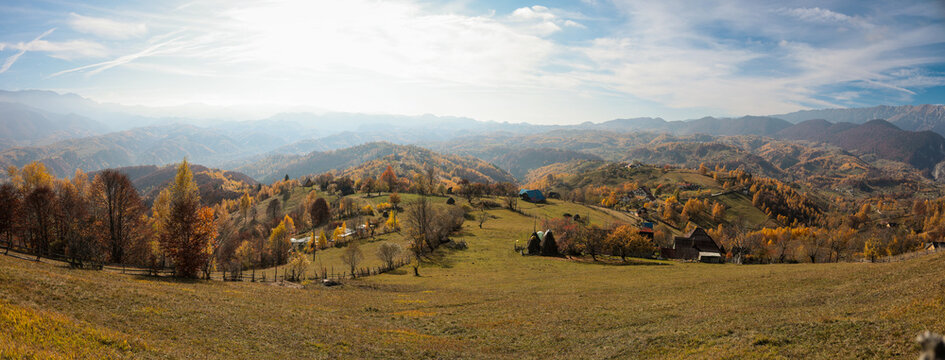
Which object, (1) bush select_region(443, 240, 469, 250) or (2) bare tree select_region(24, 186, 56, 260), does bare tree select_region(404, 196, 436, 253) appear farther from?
(2) bare tree select_region(24, 186, 56, 260)

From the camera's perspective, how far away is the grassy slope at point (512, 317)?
17.2 meters

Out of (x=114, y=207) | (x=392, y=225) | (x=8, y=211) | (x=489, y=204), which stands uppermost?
(x=114, y=207)

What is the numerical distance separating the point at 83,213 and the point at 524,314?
75.9m

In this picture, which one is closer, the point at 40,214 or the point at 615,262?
the point at 40,214

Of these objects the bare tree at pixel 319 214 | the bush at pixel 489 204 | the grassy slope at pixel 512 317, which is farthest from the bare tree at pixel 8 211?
the bush at pixel 489 204

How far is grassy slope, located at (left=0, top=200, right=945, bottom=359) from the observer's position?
1725 cm

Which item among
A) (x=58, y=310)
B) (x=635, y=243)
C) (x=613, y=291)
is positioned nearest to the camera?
(x=58, y=310)

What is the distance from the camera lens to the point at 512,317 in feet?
104

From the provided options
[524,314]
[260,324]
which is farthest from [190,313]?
[524,314]

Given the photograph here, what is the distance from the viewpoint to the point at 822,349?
16.1 meters

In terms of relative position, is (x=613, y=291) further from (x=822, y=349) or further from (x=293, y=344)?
(x=293, y=344)

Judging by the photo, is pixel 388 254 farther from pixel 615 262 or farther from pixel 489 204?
pixel 489 204

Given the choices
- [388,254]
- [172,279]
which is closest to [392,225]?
[388,254]

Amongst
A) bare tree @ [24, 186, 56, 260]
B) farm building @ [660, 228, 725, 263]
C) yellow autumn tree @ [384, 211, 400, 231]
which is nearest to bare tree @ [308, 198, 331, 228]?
yellow autumn tree @ [384, 211, 400, 231]
